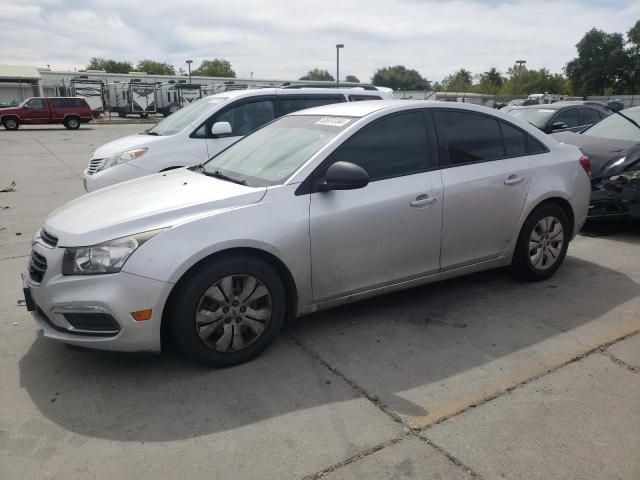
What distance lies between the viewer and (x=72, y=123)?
3006 centimetres

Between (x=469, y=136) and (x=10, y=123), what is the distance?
30.5 metres

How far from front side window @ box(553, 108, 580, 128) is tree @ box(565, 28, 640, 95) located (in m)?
67.7

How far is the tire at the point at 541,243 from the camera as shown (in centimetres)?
457

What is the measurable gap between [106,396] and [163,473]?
32.6 inches

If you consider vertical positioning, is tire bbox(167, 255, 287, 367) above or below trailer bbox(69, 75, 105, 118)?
below

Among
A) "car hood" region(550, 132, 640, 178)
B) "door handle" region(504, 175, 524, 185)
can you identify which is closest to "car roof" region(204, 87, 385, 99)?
"car hood" region(550, 132, 640, 178)

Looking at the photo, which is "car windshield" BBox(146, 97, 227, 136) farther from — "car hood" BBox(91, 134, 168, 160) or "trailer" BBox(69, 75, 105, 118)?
"trailer" BBox(69, 75, 105, 118)

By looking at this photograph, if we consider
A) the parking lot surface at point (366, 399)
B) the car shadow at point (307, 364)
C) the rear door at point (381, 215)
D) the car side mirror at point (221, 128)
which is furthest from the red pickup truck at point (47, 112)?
the rear door at point (381, 215)

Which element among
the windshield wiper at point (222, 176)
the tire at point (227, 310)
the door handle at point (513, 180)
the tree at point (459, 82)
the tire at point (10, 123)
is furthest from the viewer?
the tree at point (459, 82)

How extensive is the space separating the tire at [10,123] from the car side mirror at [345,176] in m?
30.6

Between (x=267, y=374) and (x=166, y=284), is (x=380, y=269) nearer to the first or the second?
(x=267, y=374)

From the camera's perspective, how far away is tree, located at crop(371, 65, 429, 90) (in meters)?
114

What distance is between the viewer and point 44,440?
268cm

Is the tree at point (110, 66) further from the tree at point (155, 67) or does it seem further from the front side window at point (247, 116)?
the front side window at point (247, 116)
